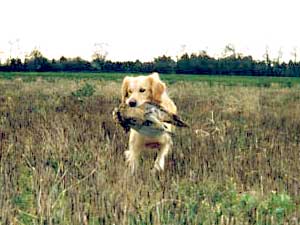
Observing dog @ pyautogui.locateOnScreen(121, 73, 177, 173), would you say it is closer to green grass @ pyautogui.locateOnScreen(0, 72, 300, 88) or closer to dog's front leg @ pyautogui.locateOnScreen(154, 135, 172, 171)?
dog's front leg @ pyautogui.locateOnScreen(154, 135, 172, 171)

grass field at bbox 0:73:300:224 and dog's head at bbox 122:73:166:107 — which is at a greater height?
dog's head at bbox 122:73:166:107

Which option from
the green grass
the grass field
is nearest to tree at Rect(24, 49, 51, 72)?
the green grass

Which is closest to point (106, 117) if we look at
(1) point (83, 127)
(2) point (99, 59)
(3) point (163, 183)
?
(1) point (83, 127)

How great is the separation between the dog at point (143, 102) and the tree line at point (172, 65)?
44.9m

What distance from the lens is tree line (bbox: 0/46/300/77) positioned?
5083 cm

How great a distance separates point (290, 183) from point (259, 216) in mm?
985

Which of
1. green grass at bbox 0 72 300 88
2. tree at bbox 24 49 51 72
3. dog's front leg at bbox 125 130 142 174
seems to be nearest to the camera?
dog's front leg at bbox 125 130 142 174

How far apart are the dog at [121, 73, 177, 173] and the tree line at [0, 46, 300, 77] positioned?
1766 inches

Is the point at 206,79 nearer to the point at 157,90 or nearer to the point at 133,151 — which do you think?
the point at 157,90

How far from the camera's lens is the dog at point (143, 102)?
459 centimetres

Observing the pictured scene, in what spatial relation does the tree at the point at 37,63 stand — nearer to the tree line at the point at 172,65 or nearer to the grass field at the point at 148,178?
the tree line at the point at 172,65

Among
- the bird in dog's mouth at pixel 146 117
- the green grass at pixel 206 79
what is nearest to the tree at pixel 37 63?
the green grass at pixel 206 79

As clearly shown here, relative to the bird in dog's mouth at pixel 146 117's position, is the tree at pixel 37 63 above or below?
above

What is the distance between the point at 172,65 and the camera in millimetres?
50906
